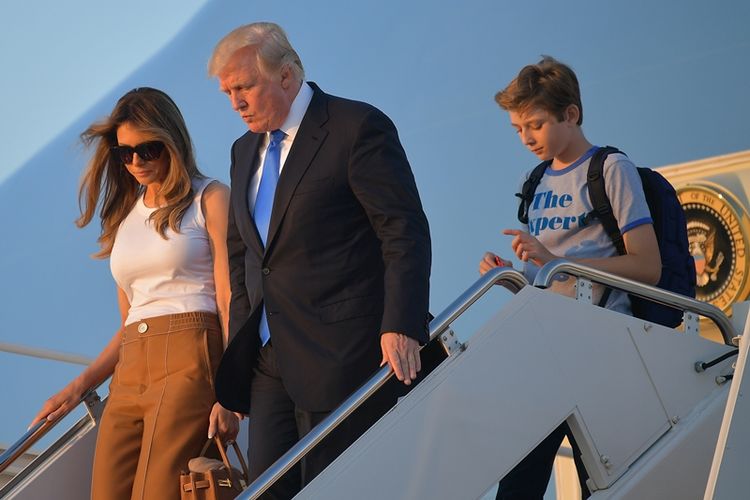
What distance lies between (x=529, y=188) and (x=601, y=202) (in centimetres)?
27

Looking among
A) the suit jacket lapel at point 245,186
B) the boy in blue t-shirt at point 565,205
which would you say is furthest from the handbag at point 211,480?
the boy in blue t-shirt at point 565,205

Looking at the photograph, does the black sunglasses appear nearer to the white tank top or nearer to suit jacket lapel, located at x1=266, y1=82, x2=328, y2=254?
the white tank top

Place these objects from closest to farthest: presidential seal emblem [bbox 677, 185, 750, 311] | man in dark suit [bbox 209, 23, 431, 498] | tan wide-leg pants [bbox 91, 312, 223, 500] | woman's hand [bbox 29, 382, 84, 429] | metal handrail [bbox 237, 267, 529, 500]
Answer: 1. metal handrail [bbox 237, 267, 529, 500]
2. man in dark suit [bbox 209, 23, 431, 498]
3. tan wide-leg pants [bbox 91, 312, 223, 500]
4. woman's hand [bbox 29, 382, 84, 429]
5. presidential seal emblem [bbox 677, 185, 750, 311]

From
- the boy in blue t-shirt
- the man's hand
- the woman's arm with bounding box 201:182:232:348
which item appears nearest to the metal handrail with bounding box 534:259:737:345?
the boy in blue t-shirt

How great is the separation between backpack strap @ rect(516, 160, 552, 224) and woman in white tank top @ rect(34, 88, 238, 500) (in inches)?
34.1

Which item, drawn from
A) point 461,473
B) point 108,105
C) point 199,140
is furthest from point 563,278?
point 108,105

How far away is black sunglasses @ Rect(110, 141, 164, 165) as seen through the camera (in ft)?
11.9

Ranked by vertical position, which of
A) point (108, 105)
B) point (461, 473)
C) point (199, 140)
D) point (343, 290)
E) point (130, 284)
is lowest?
point (461, 473)

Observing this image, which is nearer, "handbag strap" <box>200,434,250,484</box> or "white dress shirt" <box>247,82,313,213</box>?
"white dress shirt" <box>247,82,313,213</box>

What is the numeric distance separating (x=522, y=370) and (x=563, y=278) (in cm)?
45

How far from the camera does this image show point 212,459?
3430 millimetres

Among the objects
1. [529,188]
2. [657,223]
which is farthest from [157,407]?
[657,223]

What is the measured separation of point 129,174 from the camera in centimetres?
383

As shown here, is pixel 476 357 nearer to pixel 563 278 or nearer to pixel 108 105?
pixel 563 278
